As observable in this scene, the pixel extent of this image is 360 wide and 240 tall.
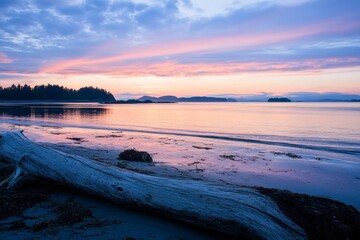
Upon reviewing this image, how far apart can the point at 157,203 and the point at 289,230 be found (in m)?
1.74

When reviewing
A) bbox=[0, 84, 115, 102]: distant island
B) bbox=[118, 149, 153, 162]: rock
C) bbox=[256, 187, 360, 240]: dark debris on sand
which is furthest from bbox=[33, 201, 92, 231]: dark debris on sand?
bbox=[0, 84, 115, 102]: distant island

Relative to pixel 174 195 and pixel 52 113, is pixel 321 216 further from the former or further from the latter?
pixel 52 113

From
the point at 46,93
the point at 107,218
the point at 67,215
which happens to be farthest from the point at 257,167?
the point at 46,93

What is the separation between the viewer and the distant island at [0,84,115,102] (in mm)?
108875

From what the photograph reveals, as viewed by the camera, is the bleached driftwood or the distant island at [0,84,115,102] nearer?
the bleached driftwood

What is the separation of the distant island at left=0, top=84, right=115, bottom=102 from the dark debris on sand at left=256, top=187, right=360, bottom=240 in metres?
120

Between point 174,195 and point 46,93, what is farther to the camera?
point 46,93

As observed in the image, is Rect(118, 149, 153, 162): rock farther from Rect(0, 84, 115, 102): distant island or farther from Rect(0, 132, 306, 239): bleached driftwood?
Rect(0, 84, 115, 102): distant island

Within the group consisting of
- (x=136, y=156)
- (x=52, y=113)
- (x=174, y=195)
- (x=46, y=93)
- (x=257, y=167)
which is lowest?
(x=52, y=113)

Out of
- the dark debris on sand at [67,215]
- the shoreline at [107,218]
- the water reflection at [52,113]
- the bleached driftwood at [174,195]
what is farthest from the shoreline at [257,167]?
the water reflection at [52,113]

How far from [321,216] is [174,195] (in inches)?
71.5

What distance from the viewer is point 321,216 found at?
3.43m

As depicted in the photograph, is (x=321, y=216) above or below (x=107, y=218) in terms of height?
above

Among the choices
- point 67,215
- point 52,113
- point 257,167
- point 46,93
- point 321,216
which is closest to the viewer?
point 321,216
